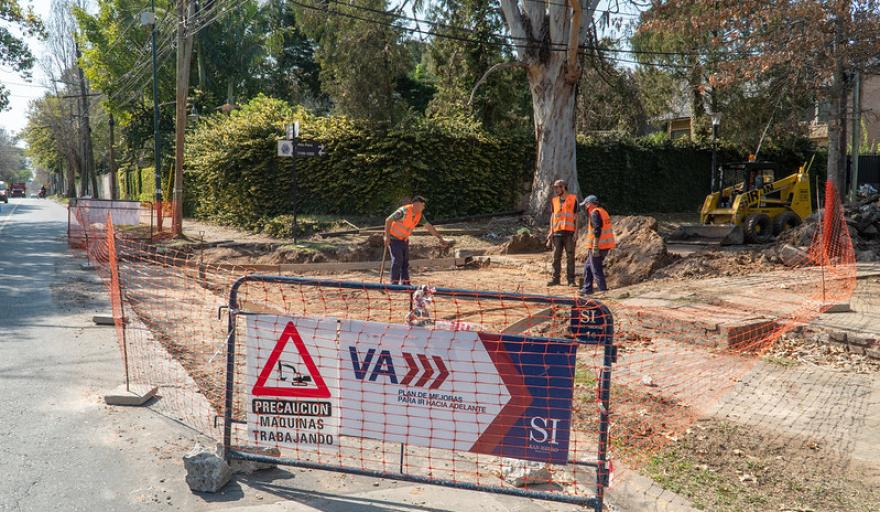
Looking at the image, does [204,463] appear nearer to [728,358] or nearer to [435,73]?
[728,358]

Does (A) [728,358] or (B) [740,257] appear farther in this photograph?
(B) [740,257]

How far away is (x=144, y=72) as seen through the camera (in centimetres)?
3909

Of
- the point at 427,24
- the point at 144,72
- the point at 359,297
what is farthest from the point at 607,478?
the point at 144,72

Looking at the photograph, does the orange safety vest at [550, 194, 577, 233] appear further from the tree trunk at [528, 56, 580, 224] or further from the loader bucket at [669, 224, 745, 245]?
the tree trunk at [528, 56, 580, 224]

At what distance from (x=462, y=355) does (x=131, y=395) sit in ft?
10.8

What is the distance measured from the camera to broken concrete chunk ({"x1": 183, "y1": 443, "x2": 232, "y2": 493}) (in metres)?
4.29

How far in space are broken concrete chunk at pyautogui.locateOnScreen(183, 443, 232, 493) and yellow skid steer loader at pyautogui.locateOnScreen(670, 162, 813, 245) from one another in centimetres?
1587

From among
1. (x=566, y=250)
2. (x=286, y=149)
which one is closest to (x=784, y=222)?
(x=566, y=250)

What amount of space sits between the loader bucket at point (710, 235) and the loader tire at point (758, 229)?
0.98 feet

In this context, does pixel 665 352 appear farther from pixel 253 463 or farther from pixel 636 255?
pixel 636 255

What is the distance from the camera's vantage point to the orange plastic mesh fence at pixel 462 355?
4.27m

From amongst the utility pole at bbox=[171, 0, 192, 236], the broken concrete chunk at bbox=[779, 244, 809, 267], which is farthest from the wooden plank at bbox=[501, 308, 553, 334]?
the utility pole at bbox=[171, 0, 192, 236]

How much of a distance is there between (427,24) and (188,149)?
11.6m

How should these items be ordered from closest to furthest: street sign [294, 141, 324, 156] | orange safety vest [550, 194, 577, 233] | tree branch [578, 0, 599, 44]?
orange safety vest [550, 194, 577, 233], street sign [294, 141, 324, 156], tree branch [578, 0, 599, 44]
